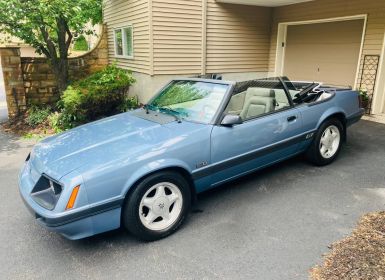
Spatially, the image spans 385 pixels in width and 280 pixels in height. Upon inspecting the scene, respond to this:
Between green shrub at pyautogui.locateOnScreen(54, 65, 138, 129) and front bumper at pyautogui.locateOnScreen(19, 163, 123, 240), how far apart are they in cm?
486

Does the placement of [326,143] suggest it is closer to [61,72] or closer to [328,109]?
[328,109]

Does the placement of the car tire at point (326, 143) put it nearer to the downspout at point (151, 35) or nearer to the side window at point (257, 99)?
the side window at point (257, 99)

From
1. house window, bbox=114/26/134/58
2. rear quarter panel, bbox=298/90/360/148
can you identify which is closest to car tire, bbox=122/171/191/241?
rear quarter panel, bbox=298/90/360/148

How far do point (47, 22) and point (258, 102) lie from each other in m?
6.61

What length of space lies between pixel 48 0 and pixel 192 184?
6.24 metres

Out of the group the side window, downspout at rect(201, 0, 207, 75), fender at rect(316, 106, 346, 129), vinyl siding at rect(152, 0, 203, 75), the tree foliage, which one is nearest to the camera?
the side window

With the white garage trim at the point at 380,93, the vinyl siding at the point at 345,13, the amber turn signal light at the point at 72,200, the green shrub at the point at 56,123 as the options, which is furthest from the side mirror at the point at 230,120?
the vinyl siding at the point at 345,13

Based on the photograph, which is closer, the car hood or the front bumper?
the front bumper

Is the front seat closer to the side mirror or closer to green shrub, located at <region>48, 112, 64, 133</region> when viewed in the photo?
the side mirror

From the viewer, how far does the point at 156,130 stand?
11.1 ft

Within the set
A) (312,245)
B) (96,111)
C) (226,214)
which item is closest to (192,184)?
(226,214)

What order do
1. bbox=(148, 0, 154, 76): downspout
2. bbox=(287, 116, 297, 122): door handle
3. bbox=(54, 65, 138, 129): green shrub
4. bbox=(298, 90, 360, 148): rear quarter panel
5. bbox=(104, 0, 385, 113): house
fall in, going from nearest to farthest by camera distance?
1. bbox=(287, 116, 297, 122): door handle
2. bbox=(298, 90, 360, 148): rear quarter panel
3. bbox=(54, 65, 138, 129): green shrub
4. bbox=(104, 0, 385, 113): house
5. bbox=(148, 0, 154, 76): downspout

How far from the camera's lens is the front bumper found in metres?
2.56

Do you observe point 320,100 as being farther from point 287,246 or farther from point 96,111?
point 96,111
